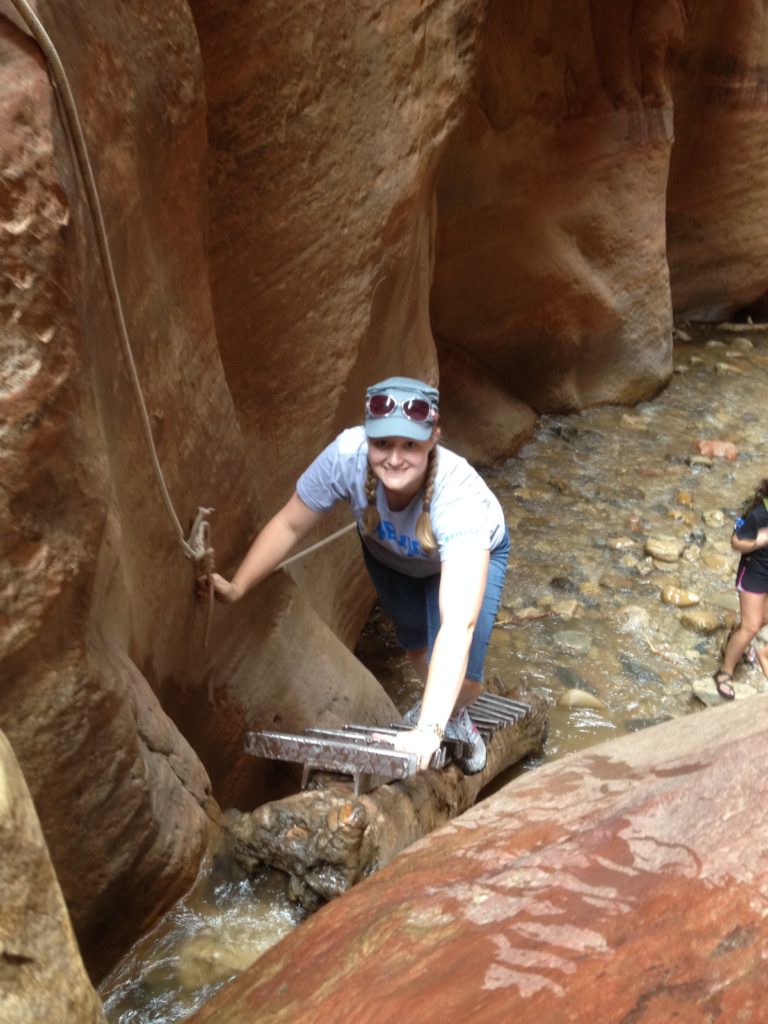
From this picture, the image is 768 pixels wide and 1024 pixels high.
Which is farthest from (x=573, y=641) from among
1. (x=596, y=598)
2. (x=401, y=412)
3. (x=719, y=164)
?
(x=719, y=164)

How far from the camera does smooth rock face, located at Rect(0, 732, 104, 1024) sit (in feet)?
4.80

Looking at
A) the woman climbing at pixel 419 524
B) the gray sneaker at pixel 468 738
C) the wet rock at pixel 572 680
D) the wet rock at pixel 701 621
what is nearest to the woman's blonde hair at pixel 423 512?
the woman climbing at pixel 419 524

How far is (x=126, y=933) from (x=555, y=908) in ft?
4.18

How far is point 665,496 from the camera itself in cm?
731

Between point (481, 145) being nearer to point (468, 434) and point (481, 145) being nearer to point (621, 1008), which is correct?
point (468, 434)

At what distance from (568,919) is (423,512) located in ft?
4.94

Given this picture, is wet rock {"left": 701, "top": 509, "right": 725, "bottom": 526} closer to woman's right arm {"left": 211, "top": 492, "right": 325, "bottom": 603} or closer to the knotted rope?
woman's right arm {"left": 211, "top": 492, "right": 325, "bottom": 603}

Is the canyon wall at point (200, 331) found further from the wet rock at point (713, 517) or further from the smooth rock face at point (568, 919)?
the wet rock at point (713, 517)

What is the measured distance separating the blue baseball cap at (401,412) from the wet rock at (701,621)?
3.28 metres

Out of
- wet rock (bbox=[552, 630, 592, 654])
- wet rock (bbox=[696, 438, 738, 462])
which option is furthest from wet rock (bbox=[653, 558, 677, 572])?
wet rock (bbox=[696, 438, 738, 462])

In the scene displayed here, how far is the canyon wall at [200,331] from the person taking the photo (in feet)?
7.07

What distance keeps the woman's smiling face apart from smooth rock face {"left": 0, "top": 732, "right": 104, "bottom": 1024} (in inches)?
64.5

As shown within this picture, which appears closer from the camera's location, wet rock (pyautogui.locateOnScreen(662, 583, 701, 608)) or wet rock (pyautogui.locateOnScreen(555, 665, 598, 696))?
wet rock (pyautogui.locateOnScreen(555, 665, 598, 696))

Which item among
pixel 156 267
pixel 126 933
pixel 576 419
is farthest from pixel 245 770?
pixel 576 419
